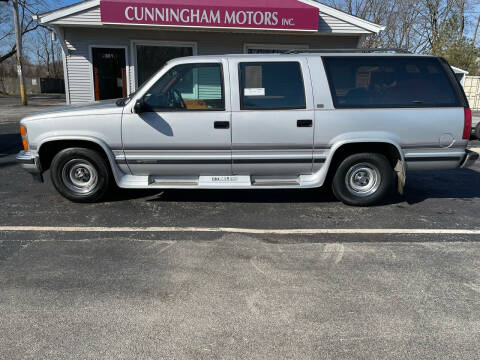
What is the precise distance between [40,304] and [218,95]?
3091 millimetres

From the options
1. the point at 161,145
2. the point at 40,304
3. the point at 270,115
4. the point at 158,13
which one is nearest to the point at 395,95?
the point at 270,115

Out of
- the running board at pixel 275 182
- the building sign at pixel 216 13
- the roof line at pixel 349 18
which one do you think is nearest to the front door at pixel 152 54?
the building sign at pixel 216 13

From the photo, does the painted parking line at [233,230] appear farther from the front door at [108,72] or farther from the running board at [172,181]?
the front door at [108,72]

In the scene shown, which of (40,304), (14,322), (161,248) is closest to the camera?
(14,322)

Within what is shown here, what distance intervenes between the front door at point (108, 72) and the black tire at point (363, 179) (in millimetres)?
9689

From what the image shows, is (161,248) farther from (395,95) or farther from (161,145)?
(395,95)

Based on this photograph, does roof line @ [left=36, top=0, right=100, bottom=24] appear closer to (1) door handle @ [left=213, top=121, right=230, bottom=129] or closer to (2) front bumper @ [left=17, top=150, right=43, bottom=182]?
(2) front bumper @ [left=17, top=150, right=43, bottom=182]

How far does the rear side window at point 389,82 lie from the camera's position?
4926 mm

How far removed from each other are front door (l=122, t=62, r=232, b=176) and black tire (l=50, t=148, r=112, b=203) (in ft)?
1.47

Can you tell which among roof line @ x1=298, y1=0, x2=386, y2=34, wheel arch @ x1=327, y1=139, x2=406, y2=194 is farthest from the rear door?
roof line @ x1=298, y1=0, x2=386, y2=34

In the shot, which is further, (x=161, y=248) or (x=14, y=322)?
(x=161, y=248)

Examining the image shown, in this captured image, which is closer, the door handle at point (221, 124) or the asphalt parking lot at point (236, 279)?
the asphalt parking lot at point (236, 279)

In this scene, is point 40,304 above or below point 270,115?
below

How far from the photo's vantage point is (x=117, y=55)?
12.4 metres
